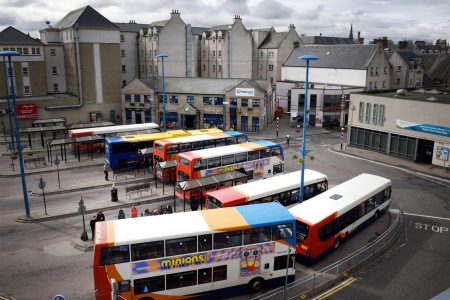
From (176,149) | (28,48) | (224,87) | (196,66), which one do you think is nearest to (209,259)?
(176,149)

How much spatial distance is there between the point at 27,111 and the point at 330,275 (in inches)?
1892

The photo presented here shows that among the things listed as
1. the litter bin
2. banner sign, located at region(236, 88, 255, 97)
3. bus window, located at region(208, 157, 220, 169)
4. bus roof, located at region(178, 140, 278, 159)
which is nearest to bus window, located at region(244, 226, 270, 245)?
bus roof, located at region(178, 140, 278, 159)

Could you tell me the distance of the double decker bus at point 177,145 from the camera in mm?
32656

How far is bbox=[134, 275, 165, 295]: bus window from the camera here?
15.0m

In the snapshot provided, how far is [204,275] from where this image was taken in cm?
1596

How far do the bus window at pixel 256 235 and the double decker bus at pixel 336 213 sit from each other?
11.1 feet

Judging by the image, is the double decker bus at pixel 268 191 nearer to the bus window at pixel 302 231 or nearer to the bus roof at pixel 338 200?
the bus roof at pixel 338 200

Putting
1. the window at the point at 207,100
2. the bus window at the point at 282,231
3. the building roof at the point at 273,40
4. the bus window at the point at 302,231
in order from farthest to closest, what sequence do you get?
the building roof at the point at 273,40
the window at the point at 207,100
the bus window at the point at 302,231
the bus window at the point at 282,231

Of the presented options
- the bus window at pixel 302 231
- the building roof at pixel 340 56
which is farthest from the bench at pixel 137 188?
the building roof at pixel 340 56

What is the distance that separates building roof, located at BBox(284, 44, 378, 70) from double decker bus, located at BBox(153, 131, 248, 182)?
35.0 m

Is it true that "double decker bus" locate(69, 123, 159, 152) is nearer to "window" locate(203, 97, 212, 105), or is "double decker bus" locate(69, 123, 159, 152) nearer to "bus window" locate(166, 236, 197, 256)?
"window" locate(203, 97, 212, 105)

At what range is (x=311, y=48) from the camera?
72062mm

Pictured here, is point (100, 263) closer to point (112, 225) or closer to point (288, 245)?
point (112, 225)

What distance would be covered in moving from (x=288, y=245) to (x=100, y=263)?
7.79 m
